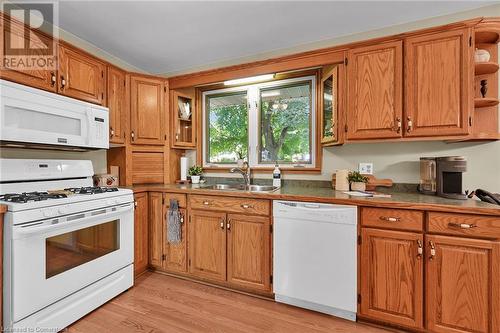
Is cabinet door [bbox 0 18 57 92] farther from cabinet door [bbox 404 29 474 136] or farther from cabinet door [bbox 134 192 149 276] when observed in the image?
cabinet door [bbox 404 29 474 136]

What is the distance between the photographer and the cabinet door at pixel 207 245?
2160 millimetres

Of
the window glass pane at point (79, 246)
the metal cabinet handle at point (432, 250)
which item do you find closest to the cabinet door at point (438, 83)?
the metal cabinet handle at point (432, 250)

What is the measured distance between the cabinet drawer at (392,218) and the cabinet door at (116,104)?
2.44m

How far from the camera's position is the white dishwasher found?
1728 millimetres

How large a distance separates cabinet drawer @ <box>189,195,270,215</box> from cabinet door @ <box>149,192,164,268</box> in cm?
41

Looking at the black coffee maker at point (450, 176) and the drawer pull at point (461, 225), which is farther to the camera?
the black coffee maker at point (450, 176)

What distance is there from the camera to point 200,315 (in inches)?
71.4

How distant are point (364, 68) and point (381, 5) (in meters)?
0.50

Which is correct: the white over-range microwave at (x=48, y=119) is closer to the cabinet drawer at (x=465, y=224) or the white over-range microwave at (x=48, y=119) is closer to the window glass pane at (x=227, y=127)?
the window glass pane at (x=227, y=127)

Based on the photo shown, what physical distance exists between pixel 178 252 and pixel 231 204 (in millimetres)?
791

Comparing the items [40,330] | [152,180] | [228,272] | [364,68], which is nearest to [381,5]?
[364,68]

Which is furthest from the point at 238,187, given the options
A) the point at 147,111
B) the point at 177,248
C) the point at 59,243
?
the point at 59,243

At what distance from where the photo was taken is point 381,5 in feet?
6.27

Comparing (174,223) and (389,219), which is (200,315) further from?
(389,219)
